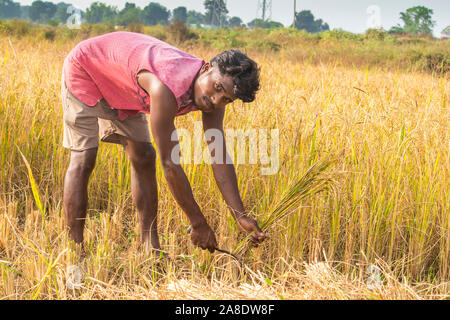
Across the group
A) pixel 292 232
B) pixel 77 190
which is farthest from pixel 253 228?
pixel 77 190

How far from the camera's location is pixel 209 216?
8.50 feet

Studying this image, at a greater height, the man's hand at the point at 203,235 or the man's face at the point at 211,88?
the man's face at the point at 211,88

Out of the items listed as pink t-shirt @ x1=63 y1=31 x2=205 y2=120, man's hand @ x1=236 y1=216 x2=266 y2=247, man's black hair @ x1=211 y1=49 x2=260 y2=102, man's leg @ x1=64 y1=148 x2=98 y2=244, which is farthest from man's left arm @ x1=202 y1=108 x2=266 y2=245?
man's leg @ x1=64 y1=148 x2=98 y2=244

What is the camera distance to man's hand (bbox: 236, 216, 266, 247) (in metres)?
1.97

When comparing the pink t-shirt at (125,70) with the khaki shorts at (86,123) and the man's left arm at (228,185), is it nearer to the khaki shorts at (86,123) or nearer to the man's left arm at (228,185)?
the khaki shorts at (86,123)

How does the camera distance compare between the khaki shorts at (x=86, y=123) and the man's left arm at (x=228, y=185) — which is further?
the khaki shorts at (x=86, y=123)

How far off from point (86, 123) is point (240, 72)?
903 mm

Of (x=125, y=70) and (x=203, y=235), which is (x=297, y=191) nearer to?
(x=203, y=235)

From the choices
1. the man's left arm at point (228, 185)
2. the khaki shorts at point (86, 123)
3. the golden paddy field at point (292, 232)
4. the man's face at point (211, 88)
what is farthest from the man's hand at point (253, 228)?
the khaki shorts at point (86, 123)

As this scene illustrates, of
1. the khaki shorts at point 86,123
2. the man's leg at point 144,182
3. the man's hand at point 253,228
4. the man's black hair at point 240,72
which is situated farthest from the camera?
the man's leg at point 144,182

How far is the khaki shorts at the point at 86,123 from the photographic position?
7.14ft

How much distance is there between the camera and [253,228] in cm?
200
